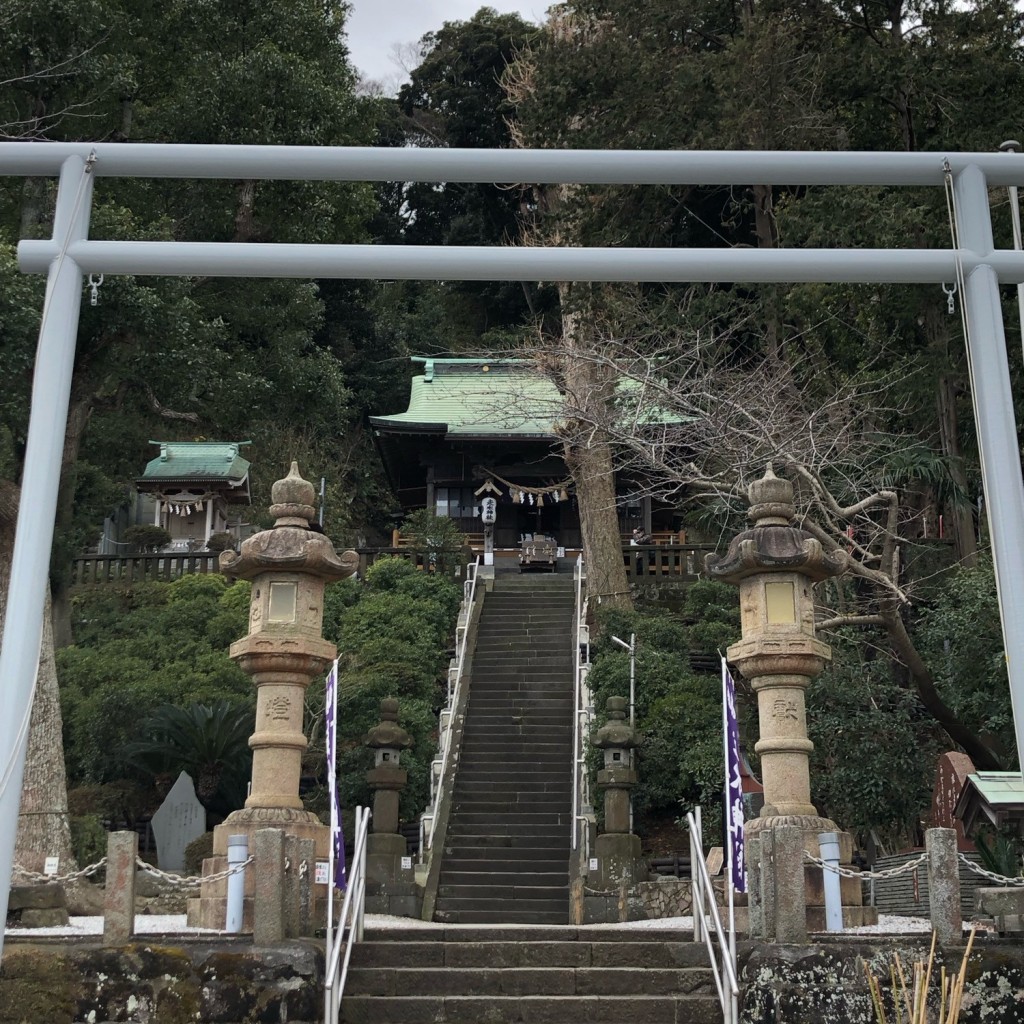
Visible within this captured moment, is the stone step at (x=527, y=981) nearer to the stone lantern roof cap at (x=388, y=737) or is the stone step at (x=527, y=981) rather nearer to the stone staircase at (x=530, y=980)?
the stone staircase at (x=530, y=980)

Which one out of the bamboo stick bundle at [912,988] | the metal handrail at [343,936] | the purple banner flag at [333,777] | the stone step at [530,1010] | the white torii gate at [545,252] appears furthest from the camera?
the purple banner flag at [333,777]

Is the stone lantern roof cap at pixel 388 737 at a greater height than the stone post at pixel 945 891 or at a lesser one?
greater

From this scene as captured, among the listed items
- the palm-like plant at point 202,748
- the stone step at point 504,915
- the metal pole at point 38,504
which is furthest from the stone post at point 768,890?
the palm-like plant at point 202,748

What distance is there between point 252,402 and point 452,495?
1281 centimetres

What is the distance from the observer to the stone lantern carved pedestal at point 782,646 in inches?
421

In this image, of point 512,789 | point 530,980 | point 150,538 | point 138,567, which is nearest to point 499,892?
point 512,789

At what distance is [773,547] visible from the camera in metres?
10.9

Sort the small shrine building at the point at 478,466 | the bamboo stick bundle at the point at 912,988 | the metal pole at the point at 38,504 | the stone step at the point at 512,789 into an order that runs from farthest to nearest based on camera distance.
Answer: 1. the small shrine building at the point at 478,466
2. the stone step at the point at 512,789
3. the bamboo stick bundle at the point at 912,988
4. the metal pole at the point at 38,504

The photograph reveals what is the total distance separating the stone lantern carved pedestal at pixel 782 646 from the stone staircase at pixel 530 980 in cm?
167

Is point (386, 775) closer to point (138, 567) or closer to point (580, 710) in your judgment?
point (580, 710)

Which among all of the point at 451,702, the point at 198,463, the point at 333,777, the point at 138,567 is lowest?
the point at 333,777

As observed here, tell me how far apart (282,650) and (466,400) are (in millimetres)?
23060

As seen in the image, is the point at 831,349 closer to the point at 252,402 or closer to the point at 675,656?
the point at 675,656

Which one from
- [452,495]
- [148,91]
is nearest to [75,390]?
[148,91]
